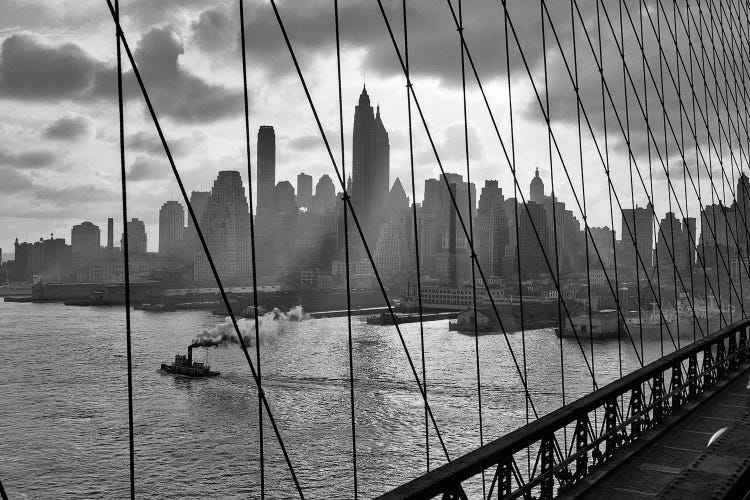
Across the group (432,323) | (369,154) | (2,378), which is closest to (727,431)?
(2,378)

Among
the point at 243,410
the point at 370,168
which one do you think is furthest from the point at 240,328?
the point at 370,168

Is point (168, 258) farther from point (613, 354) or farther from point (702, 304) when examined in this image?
point (613, 354)

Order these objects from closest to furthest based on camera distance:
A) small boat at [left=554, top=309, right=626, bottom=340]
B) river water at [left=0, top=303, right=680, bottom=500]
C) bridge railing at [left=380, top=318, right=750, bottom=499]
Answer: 1. bridge railing at [left=380, top=318, right=750, bottom=499]
2. river water at [left=0, top=303, right=680, bottom=500]
3. small boat at [left=554, top=309, right=626, bottom=340]

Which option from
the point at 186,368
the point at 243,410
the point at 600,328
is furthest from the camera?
the point at 600,328

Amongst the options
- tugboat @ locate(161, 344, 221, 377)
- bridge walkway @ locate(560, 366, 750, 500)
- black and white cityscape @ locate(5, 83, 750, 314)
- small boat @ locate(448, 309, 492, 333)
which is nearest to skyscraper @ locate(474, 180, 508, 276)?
black and white cityscape @ locate(5, 83, 750, 314)

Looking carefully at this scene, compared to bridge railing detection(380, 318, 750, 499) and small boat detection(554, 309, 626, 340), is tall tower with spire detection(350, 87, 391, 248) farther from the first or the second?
bridge railing detection(380, 318, 750, 499)

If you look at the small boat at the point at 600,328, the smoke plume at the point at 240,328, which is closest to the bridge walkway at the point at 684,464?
the smoke plume at the point at 240,328

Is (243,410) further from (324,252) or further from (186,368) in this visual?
(324,252)
